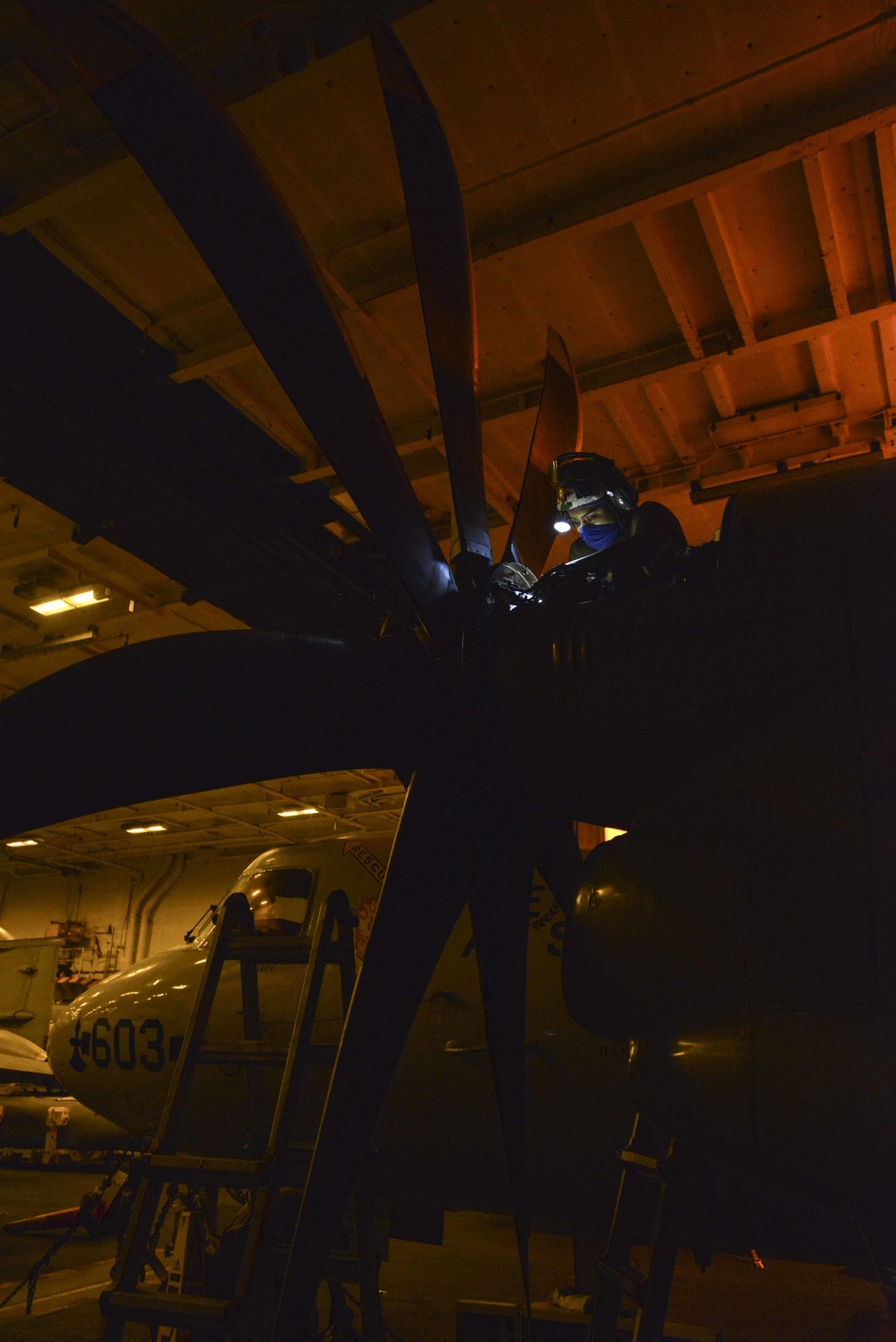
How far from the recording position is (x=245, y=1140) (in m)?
5.63

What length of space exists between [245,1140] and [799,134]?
732 centimetres

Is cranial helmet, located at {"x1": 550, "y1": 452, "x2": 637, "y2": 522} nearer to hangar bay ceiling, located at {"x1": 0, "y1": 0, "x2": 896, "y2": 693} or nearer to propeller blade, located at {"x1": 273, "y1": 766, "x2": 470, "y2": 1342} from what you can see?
hangar bay ceiling, located at {"x1": 0, "y1": 0, "x2": 896, "y2": 693}

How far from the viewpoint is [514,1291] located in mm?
7941

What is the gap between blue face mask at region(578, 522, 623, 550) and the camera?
405 cm

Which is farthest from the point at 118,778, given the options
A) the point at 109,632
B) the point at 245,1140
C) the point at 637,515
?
the point at 109,632

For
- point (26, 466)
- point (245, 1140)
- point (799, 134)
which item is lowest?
point (245, 1140)

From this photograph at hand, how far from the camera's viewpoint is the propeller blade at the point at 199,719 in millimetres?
3006

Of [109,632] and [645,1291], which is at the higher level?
[109,632]

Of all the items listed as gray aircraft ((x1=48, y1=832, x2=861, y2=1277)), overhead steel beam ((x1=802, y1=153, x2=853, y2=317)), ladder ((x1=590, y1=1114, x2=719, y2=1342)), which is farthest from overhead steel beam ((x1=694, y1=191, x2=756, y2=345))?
ladder ((x1=590, y1=1114, x2=719, y2=1342))

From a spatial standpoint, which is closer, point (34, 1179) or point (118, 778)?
point (118, 778)

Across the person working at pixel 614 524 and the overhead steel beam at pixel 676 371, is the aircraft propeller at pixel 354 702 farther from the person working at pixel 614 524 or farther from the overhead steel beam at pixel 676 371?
the overhead steel beam at pixel 676 371

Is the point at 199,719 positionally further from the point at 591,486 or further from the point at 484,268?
the point at 484,268

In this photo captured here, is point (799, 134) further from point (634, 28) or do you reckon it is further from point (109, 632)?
point (109, 632)


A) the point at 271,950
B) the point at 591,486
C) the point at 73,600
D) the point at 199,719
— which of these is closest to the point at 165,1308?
the point at 271,950
